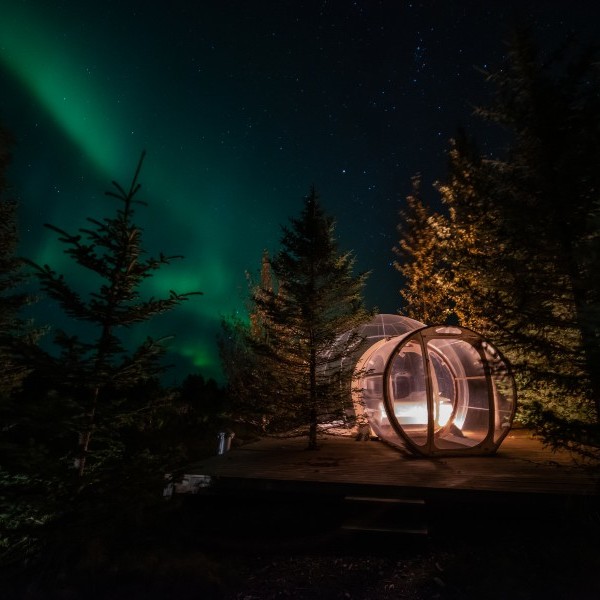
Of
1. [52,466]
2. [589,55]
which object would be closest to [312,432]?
[52,466]

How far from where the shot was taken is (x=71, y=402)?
335 centimetres

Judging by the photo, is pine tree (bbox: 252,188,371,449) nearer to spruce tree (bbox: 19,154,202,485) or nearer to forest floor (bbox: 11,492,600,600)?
forest floor (bbox: 11,492,600,600)

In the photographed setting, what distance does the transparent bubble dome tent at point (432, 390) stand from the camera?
7.62 meters

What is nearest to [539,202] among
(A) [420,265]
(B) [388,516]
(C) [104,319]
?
(B) [388,516]

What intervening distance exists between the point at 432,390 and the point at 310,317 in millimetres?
3272

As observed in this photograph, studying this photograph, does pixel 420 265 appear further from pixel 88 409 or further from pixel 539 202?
pixel 88 409

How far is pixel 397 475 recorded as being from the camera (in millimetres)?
6027

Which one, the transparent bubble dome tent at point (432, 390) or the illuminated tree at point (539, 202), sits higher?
the illuminated tree at point (539, 202)

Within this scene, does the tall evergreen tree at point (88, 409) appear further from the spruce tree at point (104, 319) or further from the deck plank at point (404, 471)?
the deck plank at point (404, 471)

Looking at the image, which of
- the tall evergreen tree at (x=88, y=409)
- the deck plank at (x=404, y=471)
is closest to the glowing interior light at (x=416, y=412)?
the deck plank at (x=404, y=471)

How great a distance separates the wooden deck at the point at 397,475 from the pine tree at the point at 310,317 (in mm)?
1238

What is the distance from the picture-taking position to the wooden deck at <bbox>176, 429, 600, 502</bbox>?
5227mm

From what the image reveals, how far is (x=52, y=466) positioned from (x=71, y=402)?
688 mm

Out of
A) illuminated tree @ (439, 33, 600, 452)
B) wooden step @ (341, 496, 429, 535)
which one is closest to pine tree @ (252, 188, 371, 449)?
wooden step @ (341, 496, 429, 535)
